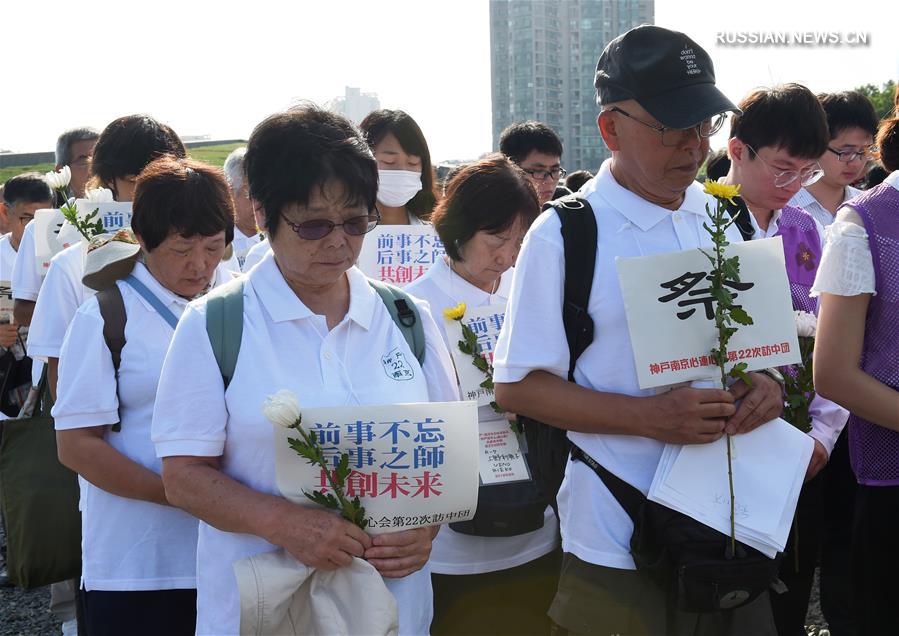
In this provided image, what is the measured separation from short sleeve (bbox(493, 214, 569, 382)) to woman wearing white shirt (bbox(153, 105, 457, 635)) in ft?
0.90

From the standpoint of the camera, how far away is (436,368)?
2.39 meters

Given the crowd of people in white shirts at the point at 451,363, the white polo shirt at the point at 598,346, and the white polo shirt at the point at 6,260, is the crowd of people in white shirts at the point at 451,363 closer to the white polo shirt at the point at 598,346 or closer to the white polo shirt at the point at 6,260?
the white polo shirt at the point at 598,346

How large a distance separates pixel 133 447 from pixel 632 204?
1.68 metres

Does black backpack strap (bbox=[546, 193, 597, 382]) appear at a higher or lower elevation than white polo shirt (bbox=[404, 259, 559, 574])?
higher

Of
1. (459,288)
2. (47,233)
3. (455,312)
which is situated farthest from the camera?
(47,233)

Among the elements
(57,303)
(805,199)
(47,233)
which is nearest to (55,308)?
(57,303)

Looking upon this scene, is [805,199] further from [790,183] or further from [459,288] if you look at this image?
[459,288]

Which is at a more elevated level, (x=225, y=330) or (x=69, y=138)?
(x=69, y=138)

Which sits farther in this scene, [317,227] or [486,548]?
[486,548]

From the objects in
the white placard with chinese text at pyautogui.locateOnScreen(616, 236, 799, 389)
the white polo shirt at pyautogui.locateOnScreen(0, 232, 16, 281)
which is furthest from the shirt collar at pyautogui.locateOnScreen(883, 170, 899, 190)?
the white polo shirt at pyautogui.locateOnScreen(0, 232, 16, 281)

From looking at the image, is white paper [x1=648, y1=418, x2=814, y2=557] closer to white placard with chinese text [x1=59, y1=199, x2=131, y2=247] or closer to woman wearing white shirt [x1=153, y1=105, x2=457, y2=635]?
woman wearing white shirt [x1=153, y1=105, x2=457, y2=635]

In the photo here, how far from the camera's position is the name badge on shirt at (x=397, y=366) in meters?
2.27

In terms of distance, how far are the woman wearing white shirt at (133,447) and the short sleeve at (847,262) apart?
197 centimetres

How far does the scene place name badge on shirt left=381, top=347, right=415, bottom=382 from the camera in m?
2.27
